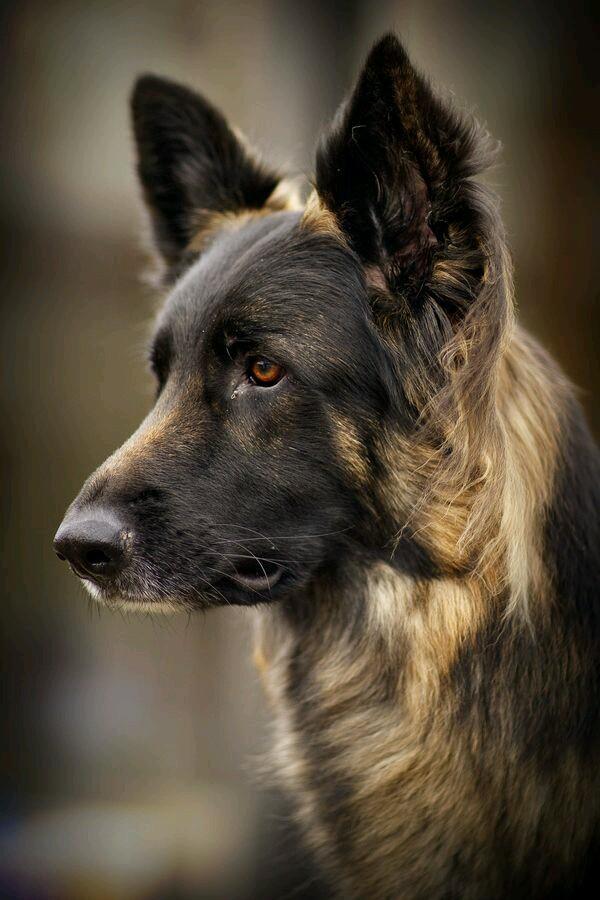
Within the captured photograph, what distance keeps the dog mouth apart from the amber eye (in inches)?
16.3

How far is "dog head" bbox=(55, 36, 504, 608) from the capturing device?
169 centimetres

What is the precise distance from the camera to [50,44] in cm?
403

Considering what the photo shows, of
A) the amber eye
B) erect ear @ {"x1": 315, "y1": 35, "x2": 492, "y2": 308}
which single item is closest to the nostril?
the amber eye

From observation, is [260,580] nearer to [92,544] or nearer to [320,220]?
[92,544]

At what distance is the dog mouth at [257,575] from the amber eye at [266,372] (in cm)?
41

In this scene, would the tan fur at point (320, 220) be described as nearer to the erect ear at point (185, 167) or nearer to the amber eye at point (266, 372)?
the amber eye at point (266, 372)

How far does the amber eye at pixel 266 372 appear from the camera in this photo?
1801mm

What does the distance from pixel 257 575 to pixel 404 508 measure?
379 millimetres

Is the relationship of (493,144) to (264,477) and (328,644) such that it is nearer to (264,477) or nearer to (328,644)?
(264,477)

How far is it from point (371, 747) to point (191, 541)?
0.71 metres

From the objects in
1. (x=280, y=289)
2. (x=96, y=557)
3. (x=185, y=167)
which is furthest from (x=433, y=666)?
(x=185, y=167)

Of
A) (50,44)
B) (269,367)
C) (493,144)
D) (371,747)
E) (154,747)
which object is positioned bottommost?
(154,747)

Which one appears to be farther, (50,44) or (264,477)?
(50,44)

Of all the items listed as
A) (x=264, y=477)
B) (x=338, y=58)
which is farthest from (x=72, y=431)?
(x=264, y=477)
